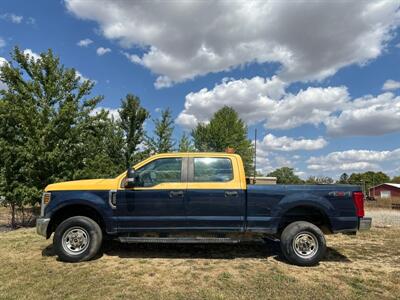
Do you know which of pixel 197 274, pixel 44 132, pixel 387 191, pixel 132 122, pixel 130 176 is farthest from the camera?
pixel 387 191

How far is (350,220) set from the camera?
6.31 meters

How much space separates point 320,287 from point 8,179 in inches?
477

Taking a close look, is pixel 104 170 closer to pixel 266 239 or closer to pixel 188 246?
pixel 188 246

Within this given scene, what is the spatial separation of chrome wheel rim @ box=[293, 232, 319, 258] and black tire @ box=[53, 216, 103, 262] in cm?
359

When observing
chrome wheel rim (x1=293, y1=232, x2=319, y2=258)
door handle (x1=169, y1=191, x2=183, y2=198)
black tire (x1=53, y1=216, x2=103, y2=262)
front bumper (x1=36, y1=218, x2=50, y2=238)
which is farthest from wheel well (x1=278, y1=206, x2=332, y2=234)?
front bumper (x1=36, y1=218, x2=50, y2=238)

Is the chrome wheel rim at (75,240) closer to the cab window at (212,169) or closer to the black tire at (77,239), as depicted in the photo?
the black tire at (77,239)

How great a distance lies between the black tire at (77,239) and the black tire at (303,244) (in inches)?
135

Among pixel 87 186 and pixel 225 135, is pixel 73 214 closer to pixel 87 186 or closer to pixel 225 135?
pixel 87 186

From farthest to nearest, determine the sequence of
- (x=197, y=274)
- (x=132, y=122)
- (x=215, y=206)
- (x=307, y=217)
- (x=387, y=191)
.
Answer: (x=387, y=191) → (x=132, y=122) → (x=307, y=217) → (x=215, y=206) → (x=197, y=274)

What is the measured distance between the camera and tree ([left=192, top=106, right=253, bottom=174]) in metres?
46.3

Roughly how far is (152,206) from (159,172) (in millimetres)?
667

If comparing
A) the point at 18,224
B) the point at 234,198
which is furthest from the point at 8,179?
the point at 234,198

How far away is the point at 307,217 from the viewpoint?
6684 mm

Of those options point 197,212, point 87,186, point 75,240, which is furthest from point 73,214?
point 197,212
